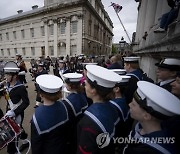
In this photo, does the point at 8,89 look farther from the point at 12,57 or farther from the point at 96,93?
the point at 12,57

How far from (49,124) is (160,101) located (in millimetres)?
1258

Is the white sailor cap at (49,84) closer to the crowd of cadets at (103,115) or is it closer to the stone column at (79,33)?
the crowd of cadets at (103,115)

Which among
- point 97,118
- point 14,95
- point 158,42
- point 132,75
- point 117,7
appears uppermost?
point 117,7

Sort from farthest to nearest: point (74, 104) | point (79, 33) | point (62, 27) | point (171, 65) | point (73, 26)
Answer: point (62, 27) → point (73, 26) → point (79, 33) → point (171, 65) → point (74, 104)

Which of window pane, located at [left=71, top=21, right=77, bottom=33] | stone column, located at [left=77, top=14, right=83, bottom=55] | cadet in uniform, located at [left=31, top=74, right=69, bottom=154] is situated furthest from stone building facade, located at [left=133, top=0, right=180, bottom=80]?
window pane, located at [left=71, top=21, right=77, bottom=33]

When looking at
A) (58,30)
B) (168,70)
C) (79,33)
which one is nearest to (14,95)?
(168,70)

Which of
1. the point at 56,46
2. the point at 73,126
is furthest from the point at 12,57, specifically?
the point at 73,126

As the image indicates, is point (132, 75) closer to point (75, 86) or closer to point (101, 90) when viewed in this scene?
point (75, 86)

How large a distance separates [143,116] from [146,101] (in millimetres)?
143

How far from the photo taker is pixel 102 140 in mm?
1438

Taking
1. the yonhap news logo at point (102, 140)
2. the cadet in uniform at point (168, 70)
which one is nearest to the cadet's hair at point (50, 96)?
the yonhap news logo at point (102, 140)

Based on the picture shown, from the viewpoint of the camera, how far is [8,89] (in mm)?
3174

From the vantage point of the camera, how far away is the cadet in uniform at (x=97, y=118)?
138 cm

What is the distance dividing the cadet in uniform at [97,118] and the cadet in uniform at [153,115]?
0.26 m
